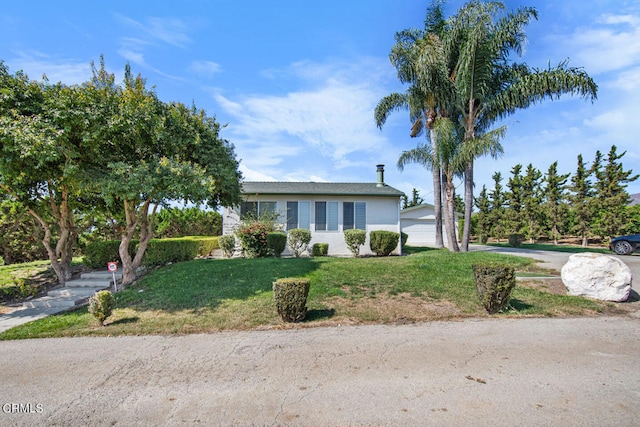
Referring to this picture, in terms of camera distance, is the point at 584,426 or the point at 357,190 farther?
the point at 357,190

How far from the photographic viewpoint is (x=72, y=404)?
9.68 ft

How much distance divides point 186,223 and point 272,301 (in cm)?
1019

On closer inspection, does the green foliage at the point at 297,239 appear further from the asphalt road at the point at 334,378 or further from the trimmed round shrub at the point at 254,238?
the asphalt road at the point at 334,378

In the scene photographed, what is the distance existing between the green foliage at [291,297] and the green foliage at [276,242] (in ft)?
22.9

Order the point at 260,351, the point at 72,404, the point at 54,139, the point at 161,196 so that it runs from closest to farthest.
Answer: the point at 72,404, the point at 260,351, the point at 54,139, the point at 161,196

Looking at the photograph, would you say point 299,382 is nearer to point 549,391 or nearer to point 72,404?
point 72,404

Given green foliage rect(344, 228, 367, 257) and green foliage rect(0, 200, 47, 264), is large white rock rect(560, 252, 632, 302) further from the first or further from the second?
green foliage rect(0, 200, 47, 264)

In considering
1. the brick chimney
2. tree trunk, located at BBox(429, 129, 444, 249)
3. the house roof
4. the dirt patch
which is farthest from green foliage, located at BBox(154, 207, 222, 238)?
the dirt patch

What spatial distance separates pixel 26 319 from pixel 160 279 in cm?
298

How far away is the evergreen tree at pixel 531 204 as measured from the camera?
25328 mm

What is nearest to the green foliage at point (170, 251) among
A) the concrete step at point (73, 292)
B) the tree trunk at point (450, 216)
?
the concrete step at point (73, 292)

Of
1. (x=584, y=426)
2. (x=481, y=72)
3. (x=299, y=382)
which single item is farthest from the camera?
(x=481, y=72)

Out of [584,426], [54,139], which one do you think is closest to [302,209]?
[54,139]

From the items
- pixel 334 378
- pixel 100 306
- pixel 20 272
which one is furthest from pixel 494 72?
pixel 20 272
